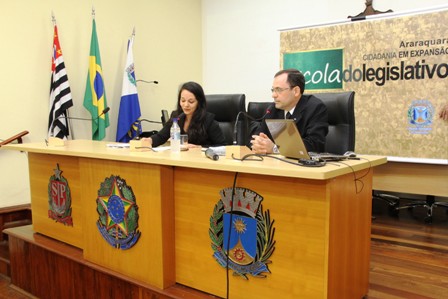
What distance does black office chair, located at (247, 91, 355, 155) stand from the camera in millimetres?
2428

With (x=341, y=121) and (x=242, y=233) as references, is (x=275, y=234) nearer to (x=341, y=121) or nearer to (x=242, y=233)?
(x=242, y=233)

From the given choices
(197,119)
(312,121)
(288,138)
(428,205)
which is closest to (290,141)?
(288,138)

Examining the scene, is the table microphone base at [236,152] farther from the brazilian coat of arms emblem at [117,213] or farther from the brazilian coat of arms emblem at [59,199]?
the brazilian coat of arms emblem at [59,199]

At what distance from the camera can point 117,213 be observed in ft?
6.13

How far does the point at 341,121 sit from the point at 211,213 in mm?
1230

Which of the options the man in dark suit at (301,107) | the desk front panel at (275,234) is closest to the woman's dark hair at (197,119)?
the man in dark suit at (301,107)

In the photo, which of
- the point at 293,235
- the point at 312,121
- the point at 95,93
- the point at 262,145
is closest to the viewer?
the point at 293,235

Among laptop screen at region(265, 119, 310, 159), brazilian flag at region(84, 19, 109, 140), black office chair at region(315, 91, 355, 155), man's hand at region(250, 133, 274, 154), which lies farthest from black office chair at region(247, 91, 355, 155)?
brazilian flag at region(84, 19, 109, 140)

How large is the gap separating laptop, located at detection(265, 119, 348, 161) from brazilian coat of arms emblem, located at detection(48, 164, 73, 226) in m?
1.27

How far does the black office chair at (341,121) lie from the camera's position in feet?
7.97

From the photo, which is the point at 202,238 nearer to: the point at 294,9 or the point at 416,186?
the point at 416,186

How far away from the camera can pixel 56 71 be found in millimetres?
3408

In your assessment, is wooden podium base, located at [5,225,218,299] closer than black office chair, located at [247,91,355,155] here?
Yes

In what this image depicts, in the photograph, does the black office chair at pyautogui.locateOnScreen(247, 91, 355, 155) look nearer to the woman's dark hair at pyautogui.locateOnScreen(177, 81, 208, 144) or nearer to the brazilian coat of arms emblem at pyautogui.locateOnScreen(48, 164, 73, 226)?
the woman's dark hair at pyautogui.locateOnScreen(177, 81, 208, 144)
